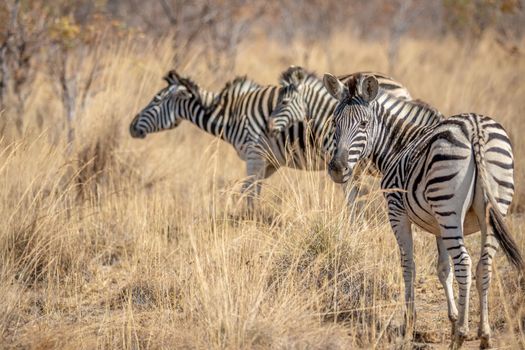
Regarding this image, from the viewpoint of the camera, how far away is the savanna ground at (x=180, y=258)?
5086 millimetres

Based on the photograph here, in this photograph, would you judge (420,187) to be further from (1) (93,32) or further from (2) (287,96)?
(1) (93,32)

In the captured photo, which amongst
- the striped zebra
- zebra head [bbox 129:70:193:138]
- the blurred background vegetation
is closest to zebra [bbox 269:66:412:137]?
zebra head [bbox 129:70:193:138]

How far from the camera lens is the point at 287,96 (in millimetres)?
8133

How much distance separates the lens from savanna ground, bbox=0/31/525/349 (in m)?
5.09

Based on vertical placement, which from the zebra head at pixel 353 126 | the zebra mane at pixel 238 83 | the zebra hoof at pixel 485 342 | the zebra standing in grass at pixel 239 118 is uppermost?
the zebra mane at pixel 238 83

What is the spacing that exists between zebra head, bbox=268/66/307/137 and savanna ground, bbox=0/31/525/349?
32.1 inches

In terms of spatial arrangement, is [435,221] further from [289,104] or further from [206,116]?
[206,116]

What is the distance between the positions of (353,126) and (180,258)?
1813 millimetres

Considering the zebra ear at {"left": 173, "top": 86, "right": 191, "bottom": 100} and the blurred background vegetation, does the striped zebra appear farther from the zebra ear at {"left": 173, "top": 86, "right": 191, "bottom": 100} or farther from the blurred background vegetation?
the blurred background vegetation

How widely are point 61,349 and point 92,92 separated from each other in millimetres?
5619

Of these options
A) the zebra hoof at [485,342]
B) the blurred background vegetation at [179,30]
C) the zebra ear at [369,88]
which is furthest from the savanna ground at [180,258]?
the zebra ear at [369,88]

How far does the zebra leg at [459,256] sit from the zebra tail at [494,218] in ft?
0.67

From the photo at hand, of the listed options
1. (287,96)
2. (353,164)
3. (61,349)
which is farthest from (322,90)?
(61,349)

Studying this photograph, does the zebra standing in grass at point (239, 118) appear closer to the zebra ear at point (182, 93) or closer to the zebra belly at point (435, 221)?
the zebra ear at point (182, 93)
